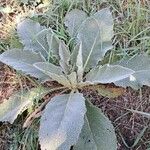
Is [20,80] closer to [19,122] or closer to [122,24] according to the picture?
[19,122]

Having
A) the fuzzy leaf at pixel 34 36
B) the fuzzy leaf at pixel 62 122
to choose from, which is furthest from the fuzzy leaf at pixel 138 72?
the fuzzy leaf at pixel 34 36

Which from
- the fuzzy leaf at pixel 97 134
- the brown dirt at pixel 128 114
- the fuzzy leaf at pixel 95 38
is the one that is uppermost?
the fuzzy leaf at pixel 95 38

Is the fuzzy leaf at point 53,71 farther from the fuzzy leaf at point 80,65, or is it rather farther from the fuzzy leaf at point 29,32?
the fuzzy leaf at point 29,32

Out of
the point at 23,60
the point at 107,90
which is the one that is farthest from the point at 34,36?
the point at 107,90

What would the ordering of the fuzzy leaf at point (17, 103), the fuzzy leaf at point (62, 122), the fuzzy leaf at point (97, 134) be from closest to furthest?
the fuzzy leaf at point (62, 122)
the fuzzy leaf at point (97, 134)
the fuzzy leaf at point (17, 103)

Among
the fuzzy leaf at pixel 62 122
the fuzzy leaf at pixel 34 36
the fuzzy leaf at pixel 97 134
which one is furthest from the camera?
the fuzzy leaf at pixel 34 36

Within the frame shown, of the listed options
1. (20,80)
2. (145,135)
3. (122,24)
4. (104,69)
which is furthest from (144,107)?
(20,80)
